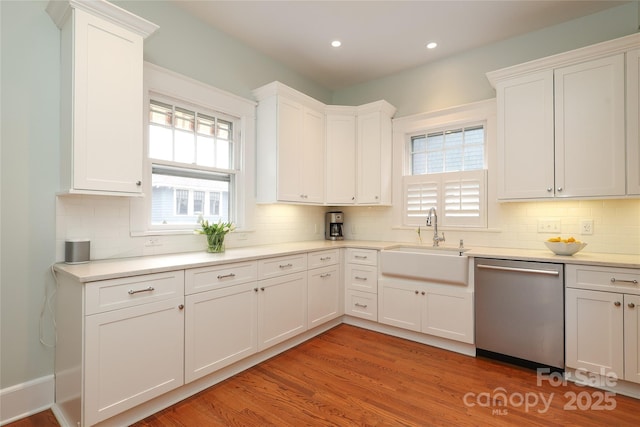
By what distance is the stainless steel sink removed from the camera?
9.16 ft

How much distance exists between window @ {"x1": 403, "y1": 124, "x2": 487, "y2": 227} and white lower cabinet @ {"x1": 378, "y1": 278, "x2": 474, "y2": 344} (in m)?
0.86

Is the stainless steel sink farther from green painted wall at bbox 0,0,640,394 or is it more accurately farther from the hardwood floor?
green painted wall at bbox 0,0,640,394

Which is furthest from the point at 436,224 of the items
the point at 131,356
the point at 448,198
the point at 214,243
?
the point at 131,356

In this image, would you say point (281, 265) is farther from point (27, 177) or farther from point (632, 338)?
point (632, 338)

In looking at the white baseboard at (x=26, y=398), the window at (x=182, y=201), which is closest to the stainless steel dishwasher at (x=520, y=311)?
the window at (x=182, y=201)

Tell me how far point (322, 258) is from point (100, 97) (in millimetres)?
2268

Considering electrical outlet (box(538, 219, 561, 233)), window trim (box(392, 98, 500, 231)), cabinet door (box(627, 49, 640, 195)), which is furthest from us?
window trim (box(392, 98, 500, 231))

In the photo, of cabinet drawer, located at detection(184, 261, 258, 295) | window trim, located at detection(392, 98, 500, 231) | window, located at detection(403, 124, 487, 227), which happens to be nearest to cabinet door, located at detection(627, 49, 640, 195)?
window trim, located at detection(392, 98, 500, 231)

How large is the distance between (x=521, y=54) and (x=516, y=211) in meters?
1.56

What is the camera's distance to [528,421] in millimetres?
1892

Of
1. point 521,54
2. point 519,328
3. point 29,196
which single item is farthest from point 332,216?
point 29,196

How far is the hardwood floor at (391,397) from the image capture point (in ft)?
6.27

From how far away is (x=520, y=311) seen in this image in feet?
8.25

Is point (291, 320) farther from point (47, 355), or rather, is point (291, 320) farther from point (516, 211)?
point (516, 211)
